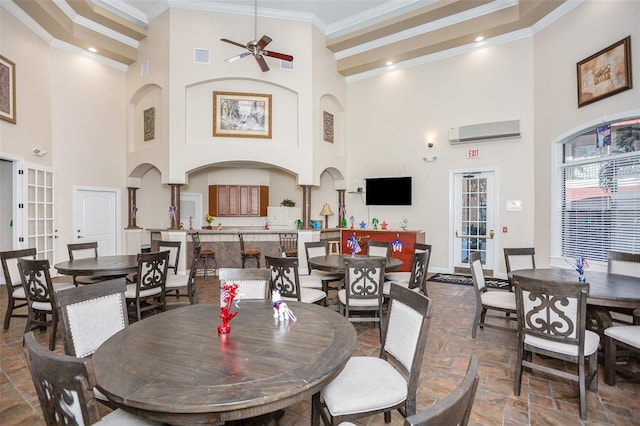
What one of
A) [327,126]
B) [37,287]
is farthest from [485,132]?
[37,287]

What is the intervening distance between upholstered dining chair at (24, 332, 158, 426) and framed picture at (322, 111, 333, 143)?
7326 mm

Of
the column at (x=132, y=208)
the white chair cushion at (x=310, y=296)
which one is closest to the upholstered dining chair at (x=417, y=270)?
the white chair cushion at (x=310, y=296)

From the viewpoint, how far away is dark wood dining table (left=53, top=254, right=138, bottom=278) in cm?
363

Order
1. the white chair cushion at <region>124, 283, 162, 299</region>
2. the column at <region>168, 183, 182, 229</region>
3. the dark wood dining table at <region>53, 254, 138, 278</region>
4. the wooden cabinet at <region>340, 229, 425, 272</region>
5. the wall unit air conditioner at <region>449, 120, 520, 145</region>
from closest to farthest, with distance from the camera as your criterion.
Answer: the dark wood dining table at <region>53, 254, 138, 278</region> < the white chair cushion at <region>124, 283, 162, 299</region> < the wall unit air conditioner at <region>449, 120, 520, 145</region> < the wooden cabinet at <region>340, 229, 425, 272</region> < the column at <region>168, 183, 182, 229</region>

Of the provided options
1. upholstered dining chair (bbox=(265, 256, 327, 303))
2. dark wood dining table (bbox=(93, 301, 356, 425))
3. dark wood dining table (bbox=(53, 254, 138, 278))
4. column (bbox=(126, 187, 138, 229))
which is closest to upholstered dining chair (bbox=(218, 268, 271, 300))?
dark wood dining table (bbox=(93, 301, 356, 425))

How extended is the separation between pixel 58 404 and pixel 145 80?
7.95 m

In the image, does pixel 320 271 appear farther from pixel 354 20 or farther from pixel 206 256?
pixel 354 20

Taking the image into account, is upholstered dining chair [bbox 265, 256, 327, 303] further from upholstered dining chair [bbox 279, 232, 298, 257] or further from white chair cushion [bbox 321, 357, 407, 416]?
upholstered dining chair [bbox 279, 232, 298, 257]

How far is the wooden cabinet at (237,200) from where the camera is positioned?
9.45 meters

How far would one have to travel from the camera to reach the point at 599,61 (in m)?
4.72

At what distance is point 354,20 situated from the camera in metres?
7.37

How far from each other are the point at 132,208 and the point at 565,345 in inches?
338

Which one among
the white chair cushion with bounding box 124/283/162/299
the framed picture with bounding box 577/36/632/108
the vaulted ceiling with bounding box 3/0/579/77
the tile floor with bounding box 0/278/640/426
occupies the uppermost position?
the vaulted ceiling with bounding box 3/0/579/77

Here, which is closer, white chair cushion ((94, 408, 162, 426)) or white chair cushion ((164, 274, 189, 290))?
white chair cushion ((94, 408, 162, 426))
